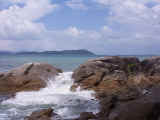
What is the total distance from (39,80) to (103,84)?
251 inches

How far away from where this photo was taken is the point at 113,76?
2461cm

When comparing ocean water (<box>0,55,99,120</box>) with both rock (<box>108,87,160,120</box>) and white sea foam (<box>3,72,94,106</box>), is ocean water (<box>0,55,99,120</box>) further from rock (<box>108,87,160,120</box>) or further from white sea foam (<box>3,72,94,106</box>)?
rock (<box>108,87,160,120</box>)

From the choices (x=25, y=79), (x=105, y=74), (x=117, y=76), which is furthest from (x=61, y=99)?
(x=117, y=76)

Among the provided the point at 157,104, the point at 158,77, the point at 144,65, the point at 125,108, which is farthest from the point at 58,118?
the point at 144,65

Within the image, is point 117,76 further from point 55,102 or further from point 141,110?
point 141,110

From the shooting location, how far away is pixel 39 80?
965 inches

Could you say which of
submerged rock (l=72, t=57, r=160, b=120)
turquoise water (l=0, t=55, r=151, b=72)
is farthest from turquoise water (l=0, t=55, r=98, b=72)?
submerged rock (l=72, t=57, r=160, b=120)

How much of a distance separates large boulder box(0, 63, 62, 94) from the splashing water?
31.2 inches

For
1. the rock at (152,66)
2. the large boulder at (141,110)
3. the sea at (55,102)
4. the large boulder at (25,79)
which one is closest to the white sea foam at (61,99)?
the sea at (55,102)

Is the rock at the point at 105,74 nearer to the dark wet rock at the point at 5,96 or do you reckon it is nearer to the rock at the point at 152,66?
the rock at the point at 152,66

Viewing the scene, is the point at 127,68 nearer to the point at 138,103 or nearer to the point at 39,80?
the point at 39,80

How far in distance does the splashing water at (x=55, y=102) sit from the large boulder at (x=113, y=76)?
1237 millimetres

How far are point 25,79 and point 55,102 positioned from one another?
236 inches

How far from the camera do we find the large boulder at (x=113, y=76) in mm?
22938
